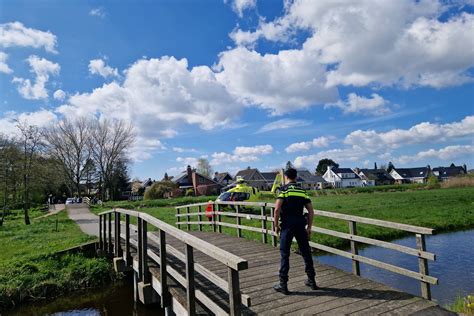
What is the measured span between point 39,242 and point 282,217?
12565mm

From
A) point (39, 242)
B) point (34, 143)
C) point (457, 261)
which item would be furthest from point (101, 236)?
point (34, 143)

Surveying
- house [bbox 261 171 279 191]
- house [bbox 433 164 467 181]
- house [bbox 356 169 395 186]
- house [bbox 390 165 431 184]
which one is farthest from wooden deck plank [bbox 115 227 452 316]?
house [bbox 433 164 467 181]

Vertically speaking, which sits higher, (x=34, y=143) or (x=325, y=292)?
(x=34, y=143)

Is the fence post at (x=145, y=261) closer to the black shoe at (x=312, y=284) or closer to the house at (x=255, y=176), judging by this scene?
the black shoe at (x=312, y=284)

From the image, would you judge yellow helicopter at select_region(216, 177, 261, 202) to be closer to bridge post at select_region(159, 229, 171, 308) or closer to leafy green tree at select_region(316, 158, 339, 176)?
bridge post at select_region(159, 229, 171, 308)

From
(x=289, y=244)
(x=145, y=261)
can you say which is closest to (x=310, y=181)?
(x=145, y=261)

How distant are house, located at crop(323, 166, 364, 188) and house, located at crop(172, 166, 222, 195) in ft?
128

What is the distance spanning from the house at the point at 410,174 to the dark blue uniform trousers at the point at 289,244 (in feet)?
349

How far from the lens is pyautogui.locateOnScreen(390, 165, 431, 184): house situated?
3912 inches

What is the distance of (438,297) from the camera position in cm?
732

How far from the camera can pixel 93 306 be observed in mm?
8516

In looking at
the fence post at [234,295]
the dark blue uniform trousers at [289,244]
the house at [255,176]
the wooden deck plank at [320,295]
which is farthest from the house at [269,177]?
the fence post at [234,295]

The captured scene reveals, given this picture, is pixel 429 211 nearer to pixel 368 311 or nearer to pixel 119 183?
pixel 368 311

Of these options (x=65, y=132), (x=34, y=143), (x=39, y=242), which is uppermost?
(x=65, y=132)
